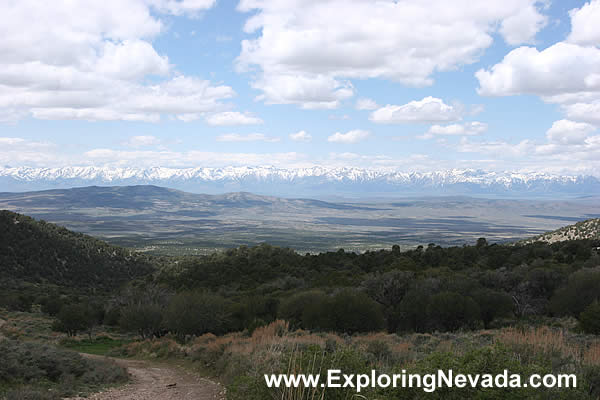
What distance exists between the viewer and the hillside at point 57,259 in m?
64.8

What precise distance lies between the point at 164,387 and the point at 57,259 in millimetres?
65784

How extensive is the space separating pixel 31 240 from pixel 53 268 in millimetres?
7139

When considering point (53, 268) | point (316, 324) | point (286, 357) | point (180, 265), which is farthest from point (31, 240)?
point (286, 357)

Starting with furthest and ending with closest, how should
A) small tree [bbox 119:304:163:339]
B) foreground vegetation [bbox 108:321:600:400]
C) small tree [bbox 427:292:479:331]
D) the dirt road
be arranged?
small tree [bbox 119:304:163:339], small tree [bbox 427:292:479:331], the dirt road, foreground vegetation [bbox 108:321:600:400]

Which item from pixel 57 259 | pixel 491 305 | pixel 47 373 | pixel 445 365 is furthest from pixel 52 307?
pixel 445 365

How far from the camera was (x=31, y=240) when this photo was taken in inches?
2822

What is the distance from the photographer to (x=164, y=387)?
1472 cm

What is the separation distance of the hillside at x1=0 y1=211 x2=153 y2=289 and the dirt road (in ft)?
159

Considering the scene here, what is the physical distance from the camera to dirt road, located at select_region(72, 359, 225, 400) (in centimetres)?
1309

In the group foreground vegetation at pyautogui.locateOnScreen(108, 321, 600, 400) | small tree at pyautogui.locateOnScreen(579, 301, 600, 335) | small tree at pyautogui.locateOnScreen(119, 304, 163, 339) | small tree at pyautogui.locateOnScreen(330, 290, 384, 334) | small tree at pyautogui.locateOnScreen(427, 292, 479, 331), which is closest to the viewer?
foreground vegetation at pyautogui.locateOnScreen(108, 321, 600, 400)

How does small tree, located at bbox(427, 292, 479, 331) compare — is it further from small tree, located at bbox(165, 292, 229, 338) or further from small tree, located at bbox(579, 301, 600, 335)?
small tree, located at bbox(165, 292, 229, 338)

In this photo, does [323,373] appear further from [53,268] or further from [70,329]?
[53,268]

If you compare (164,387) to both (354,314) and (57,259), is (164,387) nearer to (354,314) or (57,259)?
(354,314)

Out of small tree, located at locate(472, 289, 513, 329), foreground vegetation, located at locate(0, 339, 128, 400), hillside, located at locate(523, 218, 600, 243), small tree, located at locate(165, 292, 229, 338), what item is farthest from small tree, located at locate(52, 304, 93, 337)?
hillside, located at locate(523, 218, 600, 243)
